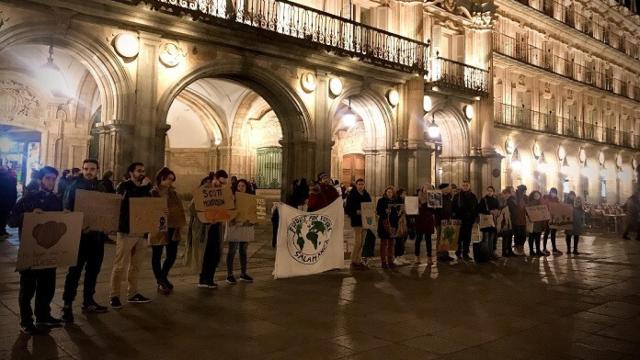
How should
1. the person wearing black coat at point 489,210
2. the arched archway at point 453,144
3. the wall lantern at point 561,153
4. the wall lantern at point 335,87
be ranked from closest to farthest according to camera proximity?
the person wearing black coat at point 489,210 < the wall lantern at point 335,87 < the arched archway at point 453,144 < the wall lantern at point 561,153

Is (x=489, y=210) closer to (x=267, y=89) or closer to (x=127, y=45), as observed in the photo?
(x=267, y=89)

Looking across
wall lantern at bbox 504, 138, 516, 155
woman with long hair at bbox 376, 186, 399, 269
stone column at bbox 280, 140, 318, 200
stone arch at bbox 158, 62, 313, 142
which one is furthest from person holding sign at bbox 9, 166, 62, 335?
wall lantern at bbox 504, 138, 516, 155

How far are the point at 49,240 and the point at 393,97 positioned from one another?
14.4 meters

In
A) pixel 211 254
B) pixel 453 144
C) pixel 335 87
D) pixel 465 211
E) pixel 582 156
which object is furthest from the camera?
pixel 582 156

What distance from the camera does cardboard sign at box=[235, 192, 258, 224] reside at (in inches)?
317

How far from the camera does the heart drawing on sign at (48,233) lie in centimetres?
527

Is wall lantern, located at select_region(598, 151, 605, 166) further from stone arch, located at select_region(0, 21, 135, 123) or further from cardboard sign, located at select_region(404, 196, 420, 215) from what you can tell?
stone arch, located at select_region(0, 21, 135, 123)

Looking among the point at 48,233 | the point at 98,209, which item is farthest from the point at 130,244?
the point at 48,233

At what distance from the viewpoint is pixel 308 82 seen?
1557 cm

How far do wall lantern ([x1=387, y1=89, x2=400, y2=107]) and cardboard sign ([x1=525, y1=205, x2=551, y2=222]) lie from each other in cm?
690

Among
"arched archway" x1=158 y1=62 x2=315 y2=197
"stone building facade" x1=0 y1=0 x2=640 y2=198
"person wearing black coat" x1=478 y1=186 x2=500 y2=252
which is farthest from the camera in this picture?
"arched archway" x1=158 y1=62 x2=315 y2=197

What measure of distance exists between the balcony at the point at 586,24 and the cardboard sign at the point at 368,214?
20.6m

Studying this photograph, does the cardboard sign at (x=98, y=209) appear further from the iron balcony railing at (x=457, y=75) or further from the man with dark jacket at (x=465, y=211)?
the iron balcony railing at (x=457, y=75)

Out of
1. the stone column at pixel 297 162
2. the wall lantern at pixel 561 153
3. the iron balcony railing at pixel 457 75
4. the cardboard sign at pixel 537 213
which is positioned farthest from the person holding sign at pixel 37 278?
the wall lantern at pixel 561 153
